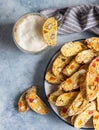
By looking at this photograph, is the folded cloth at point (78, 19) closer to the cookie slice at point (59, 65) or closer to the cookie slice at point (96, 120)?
the cookie slice at point (59, 65)

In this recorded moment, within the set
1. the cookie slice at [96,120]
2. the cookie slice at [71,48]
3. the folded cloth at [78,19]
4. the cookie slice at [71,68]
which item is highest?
the folded cloth at [78,19]

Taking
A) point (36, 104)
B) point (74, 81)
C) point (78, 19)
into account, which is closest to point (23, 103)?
point (36, 104)

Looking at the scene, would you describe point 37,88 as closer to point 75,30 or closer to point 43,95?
point 43,95

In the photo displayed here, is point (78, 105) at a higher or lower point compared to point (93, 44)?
lower

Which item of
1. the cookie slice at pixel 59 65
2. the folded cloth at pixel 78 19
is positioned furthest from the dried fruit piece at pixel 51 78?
the folded cloth at pixel 78 19

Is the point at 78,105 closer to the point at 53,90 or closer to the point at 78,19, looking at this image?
the point at 53,90

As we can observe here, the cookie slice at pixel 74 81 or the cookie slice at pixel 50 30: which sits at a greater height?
the cookie slice at pixel 50 30
